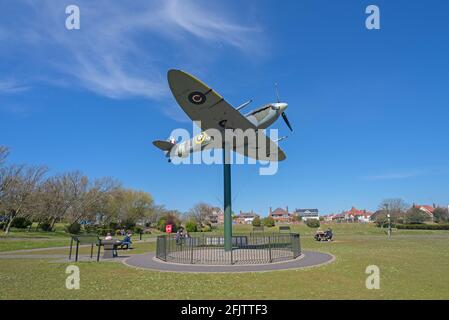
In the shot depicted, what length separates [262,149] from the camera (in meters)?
21.5

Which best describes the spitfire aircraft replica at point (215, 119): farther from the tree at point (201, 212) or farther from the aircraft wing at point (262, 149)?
the tree at point (201, 212)

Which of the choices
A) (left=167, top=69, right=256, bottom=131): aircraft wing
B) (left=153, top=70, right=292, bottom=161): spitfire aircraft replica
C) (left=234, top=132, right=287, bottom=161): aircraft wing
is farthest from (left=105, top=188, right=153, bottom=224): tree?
(left=167, top=69, right=256, bottom=131): aircraft wing

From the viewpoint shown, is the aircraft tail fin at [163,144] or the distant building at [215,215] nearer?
the aircraft tail fin at [163,144]

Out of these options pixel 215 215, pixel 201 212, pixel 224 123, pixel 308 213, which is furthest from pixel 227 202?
pixel 308 213

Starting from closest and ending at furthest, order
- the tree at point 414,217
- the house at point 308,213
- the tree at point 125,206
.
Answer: the tree at point 125,206 → the tree at point 414,217 → the house at point 308,213

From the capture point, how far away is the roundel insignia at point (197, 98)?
48.7 ft

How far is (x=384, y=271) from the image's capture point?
1197cm

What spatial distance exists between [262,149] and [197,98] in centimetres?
765

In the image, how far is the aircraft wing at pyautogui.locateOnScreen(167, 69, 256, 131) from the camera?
47.1 ft

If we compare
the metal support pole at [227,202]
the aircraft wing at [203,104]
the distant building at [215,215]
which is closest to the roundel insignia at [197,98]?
the aircraft wing at [203,104]

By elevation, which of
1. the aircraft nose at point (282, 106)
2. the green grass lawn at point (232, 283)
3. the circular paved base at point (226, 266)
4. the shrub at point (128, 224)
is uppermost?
the aircraft nose at point (282, 106)

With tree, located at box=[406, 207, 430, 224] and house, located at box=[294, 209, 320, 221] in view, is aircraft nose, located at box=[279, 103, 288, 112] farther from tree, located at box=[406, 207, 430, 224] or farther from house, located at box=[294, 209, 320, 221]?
house, located at box=[294, 209, 320, 221]

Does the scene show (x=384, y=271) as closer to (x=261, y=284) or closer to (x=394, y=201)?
(x=261, y=284)

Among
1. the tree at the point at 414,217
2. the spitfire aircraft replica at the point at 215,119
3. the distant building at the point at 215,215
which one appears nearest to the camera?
the spitfire aircraft replica at the point at 215,119
